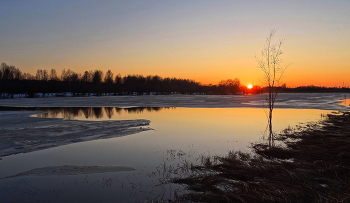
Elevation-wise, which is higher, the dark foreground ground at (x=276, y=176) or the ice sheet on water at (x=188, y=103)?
the ice sheet on water at (x=188, y=103)

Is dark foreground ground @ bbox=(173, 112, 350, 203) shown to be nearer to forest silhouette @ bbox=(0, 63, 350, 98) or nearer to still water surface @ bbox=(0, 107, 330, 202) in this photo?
still water surface @ bbox=(0, 107, 330, 202)

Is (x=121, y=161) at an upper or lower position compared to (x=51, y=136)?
lower

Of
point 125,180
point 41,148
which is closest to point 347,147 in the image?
point 125,180

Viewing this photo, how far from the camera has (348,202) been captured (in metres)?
4.18

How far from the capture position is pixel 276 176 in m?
5.95

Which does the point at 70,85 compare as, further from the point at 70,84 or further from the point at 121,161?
the point at 121,161

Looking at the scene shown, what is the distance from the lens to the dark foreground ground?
4.89 metres

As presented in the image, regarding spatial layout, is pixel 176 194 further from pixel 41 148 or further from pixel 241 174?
pixel 41 148

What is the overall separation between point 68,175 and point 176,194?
3083mm

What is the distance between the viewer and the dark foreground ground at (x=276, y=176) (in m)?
4.89

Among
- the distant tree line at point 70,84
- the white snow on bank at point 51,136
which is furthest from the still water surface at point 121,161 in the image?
the distant tree line at point 70,84

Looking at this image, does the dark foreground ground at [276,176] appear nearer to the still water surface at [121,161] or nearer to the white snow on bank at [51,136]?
the still water surface at [121,161]

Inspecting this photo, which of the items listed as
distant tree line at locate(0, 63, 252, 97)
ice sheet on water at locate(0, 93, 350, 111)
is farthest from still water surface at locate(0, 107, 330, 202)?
distant tree line at locate(0, 63, 252, 97)

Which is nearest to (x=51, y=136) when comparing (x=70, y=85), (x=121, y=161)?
(x=121, y=161)
